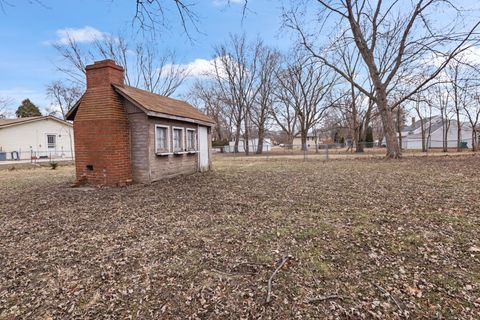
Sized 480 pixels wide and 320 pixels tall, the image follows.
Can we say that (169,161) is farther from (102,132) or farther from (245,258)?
(245,258)

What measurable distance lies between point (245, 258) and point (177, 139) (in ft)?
25.6

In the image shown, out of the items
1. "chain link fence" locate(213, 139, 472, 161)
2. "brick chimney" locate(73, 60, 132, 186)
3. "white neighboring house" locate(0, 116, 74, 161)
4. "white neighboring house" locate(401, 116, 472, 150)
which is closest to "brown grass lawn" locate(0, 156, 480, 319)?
"brick chimney" locate(73, 60, 132, 186)

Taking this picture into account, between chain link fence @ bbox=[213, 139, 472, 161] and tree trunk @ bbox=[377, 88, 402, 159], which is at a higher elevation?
tree trunk @ bbox=[377, 88, 402, 159]

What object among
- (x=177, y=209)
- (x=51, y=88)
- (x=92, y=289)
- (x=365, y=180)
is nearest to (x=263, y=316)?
(x=92, y=289)

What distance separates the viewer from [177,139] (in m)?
10.3

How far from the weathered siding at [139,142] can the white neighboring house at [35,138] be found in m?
17.6

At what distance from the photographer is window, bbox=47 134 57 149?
81.1ft

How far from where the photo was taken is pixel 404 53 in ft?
50.0

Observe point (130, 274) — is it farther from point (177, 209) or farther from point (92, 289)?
point (177, 209)

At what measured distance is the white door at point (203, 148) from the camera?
39.0 ft

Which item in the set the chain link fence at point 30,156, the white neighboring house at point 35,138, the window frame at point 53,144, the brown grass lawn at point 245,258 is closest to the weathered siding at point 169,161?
the brown grass lawn at point 245,258

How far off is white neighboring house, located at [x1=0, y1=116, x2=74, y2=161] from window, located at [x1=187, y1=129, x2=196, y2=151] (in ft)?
55.7

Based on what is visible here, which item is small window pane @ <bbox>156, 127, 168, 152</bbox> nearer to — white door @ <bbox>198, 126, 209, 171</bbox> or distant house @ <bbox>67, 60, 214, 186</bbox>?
distant house @ <bbox>67, 60, 214, 186</bbox>

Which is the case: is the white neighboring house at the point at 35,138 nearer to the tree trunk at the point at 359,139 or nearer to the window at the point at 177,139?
the window at the point at 177,139
